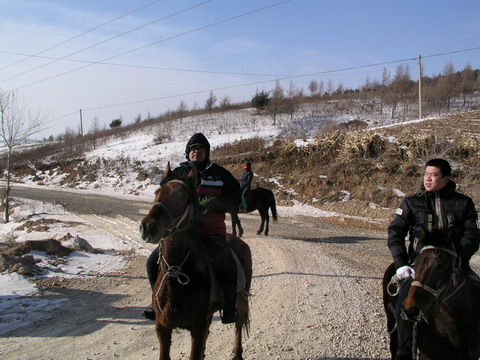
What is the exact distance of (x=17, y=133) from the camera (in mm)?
16953

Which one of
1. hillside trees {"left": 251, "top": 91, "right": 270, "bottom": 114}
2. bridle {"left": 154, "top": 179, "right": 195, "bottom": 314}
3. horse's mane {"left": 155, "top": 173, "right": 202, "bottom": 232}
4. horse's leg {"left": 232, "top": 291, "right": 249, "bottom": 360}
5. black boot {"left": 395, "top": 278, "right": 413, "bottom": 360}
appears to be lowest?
horse's leg {"left": 232, "top": 291, "right": 249, "bottom": 360}

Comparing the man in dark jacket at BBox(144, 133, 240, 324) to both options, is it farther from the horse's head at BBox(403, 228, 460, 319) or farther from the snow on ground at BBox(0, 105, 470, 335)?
the snow on ground at BBox(0, 105, 470, 335)

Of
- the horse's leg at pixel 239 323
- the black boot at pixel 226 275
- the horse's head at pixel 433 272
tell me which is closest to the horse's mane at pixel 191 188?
the black boot at pixel 226 275

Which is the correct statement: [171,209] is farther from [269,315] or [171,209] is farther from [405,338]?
[269,315]

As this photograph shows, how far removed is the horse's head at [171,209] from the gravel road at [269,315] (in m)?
2.44

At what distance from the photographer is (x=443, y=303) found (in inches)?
138

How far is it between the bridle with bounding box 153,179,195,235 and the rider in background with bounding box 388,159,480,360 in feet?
7.03

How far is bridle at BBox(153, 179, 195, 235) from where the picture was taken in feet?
11.1

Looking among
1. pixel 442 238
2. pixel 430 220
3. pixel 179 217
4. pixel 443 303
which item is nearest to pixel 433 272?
pixel 442 238

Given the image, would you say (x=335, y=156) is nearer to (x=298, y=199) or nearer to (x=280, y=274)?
(x=298, y=199)

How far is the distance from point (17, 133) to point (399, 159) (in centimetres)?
1941

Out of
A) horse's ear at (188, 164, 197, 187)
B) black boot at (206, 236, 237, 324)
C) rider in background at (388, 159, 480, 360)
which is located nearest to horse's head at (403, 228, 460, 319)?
rider in background at (388, 159, 480, 360)

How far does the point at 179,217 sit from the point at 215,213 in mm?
1082

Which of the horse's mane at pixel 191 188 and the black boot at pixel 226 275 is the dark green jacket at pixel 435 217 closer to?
the black boot at pixel 226 275
